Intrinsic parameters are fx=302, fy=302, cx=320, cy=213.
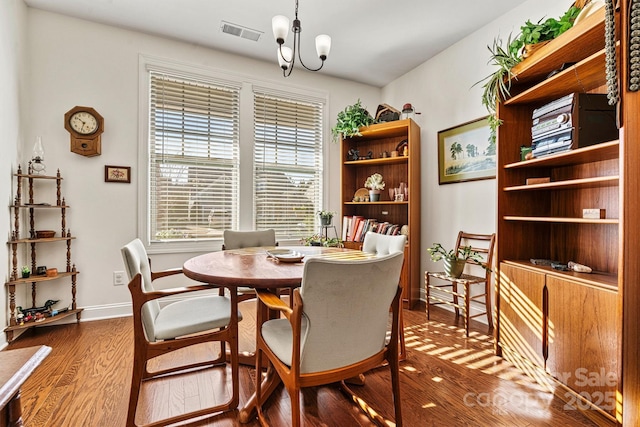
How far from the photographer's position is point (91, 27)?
2.88 meters

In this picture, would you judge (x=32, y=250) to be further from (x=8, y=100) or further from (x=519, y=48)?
(x=519, y=48)

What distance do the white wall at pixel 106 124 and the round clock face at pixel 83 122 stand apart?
93 millimetres

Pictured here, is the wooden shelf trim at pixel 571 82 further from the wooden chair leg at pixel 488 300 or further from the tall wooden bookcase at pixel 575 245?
the wooden chair leg at pixel 488 300

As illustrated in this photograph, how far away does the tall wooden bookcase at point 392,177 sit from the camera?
11.3ft

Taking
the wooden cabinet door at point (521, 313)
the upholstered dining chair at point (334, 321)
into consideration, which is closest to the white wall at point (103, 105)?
the wooden cabinet door at point (521, 313)

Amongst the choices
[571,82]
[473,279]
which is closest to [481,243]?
[473,279]

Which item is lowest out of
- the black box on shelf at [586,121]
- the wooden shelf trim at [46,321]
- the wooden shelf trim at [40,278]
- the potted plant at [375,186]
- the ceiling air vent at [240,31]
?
the wooden shelf trim at [46,321]

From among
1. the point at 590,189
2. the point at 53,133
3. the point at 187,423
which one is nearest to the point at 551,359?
the point at 590,189

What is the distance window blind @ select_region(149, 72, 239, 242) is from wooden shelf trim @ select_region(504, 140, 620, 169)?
2.78 meters

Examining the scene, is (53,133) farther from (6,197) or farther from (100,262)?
(100,262)

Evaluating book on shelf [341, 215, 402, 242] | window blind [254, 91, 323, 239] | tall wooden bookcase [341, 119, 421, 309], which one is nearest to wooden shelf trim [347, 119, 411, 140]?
tall wooden bookcase [341, 119, 421, 309]

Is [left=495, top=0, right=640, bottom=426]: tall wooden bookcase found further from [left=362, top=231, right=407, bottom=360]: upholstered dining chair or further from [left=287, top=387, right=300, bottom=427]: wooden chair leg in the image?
[left=287, top=387, right=300, bottom=427]: wooden chair leg

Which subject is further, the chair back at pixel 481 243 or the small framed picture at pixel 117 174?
the small framed picture at pixel 117 174

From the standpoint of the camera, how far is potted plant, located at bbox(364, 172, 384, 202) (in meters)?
3.71
